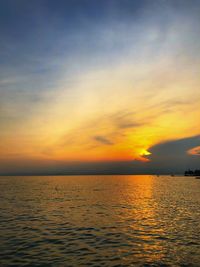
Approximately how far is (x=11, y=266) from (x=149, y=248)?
38.9 ft

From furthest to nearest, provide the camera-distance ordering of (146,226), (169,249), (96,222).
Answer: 1. (96,222)
2. (146,226)
3. (169,249)

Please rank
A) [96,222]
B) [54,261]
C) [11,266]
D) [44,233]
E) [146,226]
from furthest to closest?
[96,222]
[146,226]
[44,233]
[54,261]
[11,266]

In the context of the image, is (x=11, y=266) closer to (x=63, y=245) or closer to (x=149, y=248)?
(x=63, y=245)

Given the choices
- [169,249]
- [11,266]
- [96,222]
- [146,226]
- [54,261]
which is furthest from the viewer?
[96,222]

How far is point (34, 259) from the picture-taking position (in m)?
21.6

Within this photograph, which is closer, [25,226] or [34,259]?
[34,259]

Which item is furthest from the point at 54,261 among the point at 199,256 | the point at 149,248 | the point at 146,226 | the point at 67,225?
the point at 146,226

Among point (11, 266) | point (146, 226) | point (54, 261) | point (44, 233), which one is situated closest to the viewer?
point (11, 266)

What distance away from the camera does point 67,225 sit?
35844mm

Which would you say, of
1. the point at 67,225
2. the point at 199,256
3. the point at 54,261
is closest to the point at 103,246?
the point at 54,261

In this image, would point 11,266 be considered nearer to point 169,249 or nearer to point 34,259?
point 34,259

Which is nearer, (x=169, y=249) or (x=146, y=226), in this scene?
(x=169, y=249)

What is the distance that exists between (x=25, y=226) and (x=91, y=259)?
655 inches

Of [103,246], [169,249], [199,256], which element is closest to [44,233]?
[103,246]
